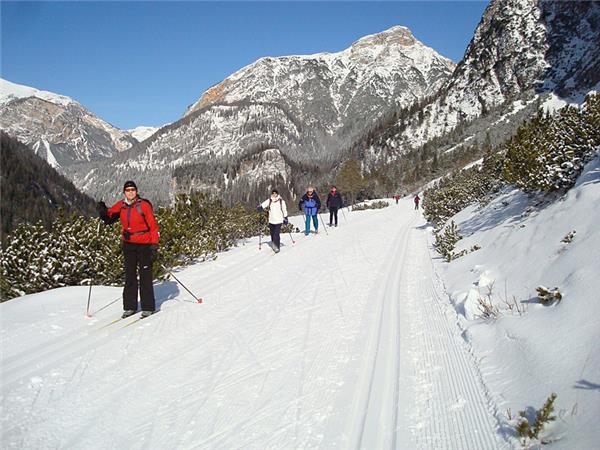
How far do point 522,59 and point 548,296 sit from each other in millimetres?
111198

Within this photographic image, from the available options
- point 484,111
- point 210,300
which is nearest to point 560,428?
point 210,300

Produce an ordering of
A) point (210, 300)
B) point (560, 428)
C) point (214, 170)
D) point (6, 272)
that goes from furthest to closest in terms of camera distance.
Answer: point (214, 170), point (6, 272), point (210, 300), point (560, 428)

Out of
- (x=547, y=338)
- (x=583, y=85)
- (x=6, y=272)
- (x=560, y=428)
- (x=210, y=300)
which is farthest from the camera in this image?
(x=583, y=85)

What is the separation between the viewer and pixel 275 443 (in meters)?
2.80

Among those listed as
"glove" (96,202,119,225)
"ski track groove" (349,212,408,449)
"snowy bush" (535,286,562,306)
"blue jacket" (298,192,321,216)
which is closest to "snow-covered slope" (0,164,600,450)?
"ski track groove" (349,212,408,449)

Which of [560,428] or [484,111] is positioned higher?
[484,111]

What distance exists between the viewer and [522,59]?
9181 cm

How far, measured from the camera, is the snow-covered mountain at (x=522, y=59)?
82812mm

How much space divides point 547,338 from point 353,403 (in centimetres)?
207

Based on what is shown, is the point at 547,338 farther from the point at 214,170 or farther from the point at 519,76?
the point at 214,170

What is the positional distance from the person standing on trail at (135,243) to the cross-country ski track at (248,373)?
0.33 metres

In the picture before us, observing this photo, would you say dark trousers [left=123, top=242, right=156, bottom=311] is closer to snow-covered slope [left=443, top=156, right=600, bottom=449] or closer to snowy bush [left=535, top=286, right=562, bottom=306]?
snow-covered slope [left=443, top=156, right=600, bottom=449]

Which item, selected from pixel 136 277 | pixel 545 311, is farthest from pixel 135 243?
pixel 545 311

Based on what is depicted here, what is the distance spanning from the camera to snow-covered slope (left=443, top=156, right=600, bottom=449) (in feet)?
9.30
